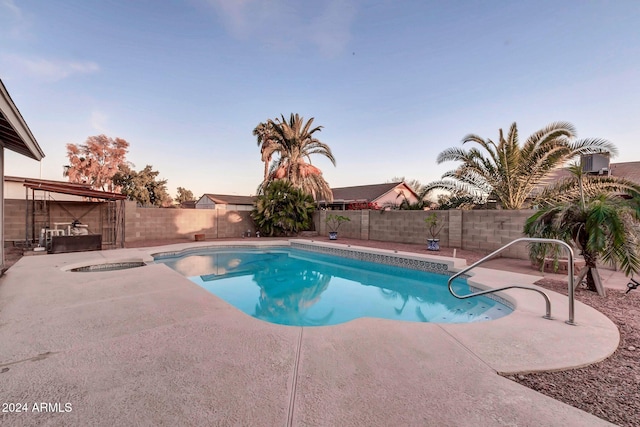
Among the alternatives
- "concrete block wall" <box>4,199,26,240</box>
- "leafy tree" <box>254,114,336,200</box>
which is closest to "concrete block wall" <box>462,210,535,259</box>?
"leafy tree" <box>254,114,336,200</box>

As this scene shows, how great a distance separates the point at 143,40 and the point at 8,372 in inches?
436

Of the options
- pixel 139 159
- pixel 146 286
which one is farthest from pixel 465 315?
pixel 139 159

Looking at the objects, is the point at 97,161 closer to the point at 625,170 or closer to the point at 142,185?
the point at 142,185

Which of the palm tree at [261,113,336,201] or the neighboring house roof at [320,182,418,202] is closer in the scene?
the palm tree at [261,113,336,201]

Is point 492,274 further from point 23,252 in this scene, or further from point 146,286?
point 23,252

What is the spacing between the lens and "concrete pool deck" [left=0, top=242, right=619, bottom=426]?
71.5 inches

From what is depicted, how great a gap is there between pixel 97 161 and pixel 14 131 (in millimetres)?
24841

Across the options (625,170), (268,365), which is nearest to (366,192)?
(625,170)

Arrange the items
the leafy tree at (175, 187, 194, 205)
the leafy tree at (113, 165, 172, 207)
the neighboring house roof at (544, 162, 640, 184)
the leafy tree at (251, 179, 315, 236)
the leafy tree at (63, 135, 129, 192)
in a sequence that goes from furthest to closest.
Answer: the leafy tree at (175, 187, 194, 205) < the leafy tree at (113, 165, 172, 207) < the leafy tree at (63, 135, 129, 192) < the leafy tree at (251, 179, 315, 236) < the neighboring house roof at (544, 162, 640, 184)

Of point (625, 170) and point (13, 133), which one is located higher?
point (625, 170)

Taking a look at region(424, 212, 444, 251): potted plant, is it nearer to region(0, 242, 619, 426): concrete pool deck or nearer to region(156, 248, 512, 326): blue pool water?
region(156, 248, 512, 326): blue pool water

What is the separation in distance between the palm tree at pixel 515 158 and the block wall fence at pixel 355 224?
133 centimetres

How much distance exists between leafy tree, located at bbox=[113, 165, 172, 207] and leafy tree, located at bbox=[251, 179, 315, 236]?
15.9 meters

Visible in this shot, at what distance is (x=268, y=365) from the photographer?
2.42 metres
